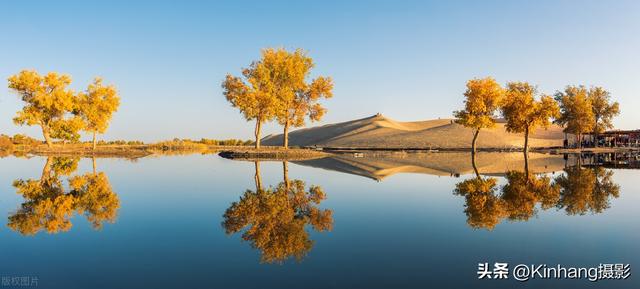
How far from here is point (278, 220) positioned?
47.6 ft

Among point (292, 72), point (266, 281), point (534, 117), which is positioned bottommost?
point (266, 281)

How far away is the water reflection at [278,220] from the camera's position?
11203mm

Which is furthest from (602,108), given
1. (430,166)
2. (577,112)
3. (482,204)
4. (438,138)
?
(482,204)

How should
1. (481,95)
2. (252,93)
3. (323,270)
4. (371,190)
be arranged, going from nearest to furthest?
(323,270)
(371,190)
(252,93)
(481,95)

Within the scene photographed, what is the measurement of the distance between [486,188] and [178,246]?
59.9 feet

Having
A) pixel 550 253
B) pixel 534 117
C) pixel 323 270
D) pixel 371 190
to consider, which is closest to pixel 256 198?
pixel 371 190

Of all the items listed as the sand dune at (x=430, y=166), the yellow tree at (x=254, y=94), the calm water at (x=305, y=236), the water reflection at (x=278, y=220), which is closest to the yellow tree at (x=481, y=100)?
the sand dune at (x=430, y=166)

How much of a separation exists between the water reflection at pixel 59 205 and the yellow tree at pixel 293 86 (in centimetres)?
3899

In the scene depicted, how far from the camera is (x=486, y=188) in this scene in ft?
80.0

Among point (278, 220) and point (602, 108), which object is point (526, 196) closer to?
point (278, 220)

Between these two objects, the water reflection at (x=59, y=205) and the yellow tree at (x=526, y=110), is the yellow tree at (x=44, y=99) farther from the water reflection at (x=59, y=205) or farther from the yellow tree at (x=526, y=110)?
the yellow tree at (x=526, y=110)

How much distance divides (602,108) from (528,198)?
3801 inches

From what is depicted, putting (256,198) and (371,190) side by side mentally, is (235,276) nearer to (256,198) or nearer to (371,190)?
(256,198)

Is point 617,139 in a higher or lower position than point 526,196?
higher
